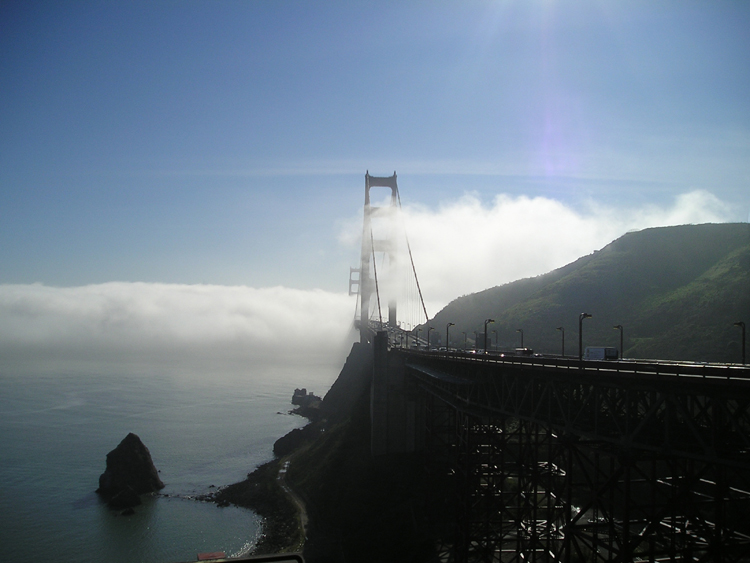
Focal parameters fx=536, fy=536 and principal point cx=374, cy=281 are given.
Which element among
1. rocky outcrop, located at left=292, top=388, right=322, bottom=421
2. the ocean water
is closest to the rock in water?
the ocean water

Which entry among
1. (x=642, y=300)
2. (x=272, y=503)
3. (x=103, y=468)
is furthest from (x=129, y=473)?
(x=642, y=300)

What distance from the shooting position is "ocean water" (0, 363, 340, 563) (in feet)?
112

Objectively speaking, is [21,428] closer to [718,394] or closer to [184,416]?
[184,416]

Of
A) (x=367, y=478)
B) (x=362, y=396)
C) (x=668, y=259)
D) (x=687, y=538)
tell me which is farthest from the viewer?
(x=668, y=259)

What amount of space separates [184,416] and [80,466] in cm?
3414

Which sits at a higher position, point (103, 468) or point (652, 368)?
point (652, 368)

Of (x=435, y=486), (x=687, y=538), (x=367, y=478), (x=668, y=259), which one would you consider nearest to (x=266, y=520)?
(x=367, y=478)

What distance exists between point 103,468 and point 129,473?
11.1 metres

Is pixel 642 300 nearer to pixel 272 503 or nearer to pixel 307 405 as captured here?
pixel 307 405

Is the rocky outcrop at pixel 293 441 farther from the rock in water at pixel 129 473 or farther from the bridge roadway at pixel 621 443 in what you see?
the bridge roadway at pixel 621 443

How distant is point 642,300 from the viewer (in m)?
84.2

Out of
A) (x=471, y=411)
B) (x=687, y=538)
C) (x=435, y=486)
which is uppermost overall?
(x=471, y=411)

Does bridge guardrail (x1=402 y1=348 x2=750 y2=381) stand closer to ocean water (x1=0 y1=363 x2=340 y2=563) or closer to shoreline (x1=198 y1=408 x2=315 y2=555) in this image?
shoreline (x1=198 y1=408 x2=315 y2=555)

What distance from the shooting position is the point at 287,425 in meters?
78.1
